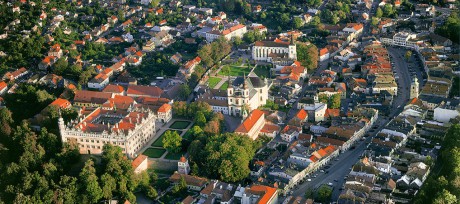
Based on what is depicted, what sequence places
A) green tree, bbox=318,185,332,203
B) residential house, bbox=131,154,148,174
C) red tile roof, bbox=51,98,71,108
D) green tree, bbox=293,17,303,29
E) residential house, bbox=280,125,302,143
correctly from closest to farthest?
green tree, bbox=318,185,332,203, residential house, bbox=131,154,148,174, residential house, bbox=280,125,302,143, red tile roof, bbox=51,98,71,108, green tree, bbox=293,17,303,29

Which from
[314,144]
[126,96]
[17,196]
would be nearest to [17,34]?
[126,96]

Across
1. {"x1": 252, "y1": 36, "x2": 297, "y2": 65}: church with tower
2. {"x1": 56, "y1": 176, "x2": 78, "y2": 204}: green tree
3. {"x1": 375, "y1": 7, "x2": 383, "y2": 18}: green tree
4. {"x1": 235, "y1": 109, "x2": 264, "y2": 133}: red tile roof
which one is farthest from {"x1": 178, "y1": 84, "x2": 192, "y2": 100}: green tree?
{"x1": 375, "y1": 7, "x2": 383, "y2": 18}: green tree

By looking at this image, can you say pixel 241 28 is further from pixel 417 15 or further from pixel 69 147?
pixel 69 147

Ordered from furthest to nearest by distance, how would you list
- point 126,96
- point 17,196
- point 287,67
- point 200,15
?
1. point 200,15
2. point 287,67
3. point 126,96
4. point 17,196

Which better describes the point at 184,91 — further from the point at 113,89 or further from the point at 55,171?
the point at 55,171

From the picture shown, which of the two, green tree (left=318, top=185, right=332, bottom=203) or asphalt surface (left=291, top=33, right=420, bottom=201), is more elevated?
green tree (left=318, top=185, right=332, bottom=203)

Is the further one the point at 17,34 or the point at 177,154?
the point at 17,34

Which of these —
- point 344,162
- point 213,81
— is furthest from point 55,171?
point 213,81

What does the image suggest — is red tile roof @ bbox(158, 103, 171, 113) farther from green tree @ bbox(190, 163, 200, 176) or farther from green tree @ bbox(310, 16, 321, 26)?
green tree @ bbox(310, 16, 321, 26)
